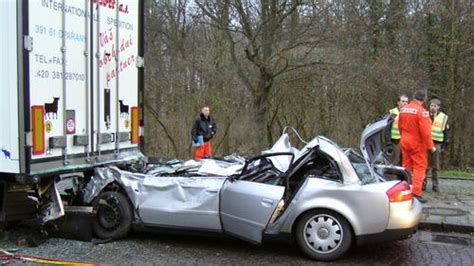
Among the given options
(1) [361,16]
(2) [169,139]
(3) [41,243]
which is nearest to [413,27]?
(1) [361,16]

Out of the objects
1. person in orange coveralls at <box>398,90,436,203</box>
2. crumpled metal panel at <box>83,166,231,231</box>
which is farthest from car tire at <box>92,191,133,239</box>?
person in orange coveralls at <box>398,90,436,203</box>

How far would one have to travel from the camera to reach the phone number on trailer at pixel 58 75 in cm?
617

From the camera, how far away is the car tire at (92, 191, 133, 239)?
Answer: 271 inches

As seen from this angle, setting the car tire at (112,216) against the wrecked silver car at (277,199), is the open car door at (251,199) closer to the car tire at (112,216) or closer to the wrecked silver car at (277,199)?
the wrecked silver car at (277,199)

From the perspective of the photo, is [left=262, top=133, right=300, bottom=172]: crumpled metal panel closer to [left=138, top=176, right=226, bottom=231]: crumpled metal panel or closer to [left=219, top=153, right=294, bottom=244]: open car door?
[left=219, top=153, right=294, bottom=244]: open car door

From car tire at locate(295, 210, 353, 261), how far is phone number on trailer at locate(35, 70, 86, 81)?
312 cm

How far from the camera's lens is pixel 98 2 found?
7039 millimetres

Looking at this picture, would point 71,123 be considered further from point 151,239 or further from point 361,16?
point 361,16

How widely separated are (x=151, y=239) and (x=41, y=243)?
1.32 metres

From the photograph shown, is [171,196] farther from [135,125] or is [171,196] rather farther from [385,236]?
[385,236]

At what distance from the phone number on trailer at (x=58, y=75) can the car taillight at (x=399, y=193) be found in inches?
150

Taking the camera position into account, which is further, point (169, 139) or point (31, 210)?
point (169, 139)

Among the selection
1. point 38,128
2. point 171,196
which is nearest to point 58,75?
point 38,128

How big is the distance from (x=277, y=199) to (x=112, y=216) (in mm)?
2160
